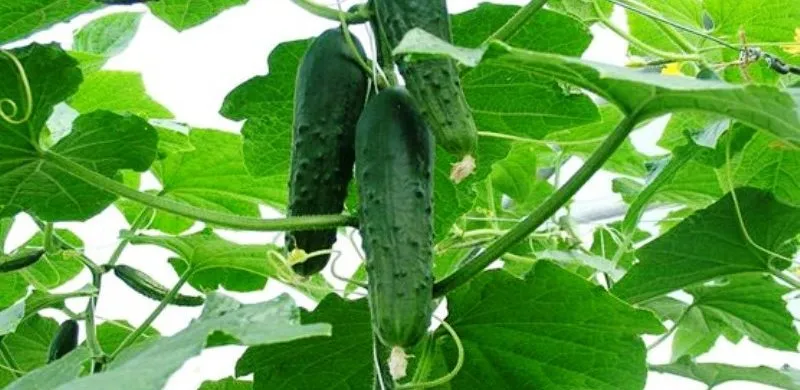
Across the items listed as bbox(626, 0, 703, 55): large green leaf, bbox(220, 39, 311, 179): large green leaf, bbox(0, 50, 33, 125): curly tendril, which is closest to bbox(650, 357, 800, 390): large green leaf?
bbox(626, 0, 703, 55): large green leaf

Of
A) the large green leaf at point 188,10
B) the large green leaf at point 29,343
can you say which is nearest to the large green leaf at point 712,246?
the large green leaf at point 188,10

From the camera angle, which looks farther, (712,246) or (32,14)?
(712,246)

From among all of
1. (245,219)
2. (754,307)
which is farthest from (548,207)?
(754,307)

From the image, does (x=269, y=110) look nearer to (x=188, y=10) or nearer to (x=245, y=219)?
(x=188, y=10)

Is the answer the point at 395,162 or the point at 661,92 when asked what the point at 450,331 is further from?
the point at 661,92

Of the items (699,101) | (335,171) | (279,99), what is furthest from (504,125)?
(699,101)
